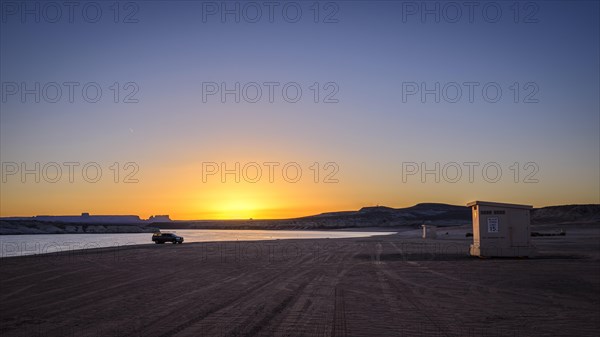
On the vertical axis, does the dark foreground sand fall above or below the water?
above

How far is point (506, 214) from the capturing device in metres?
31.8

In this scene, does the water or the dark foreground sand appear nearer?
the dark foreground sand

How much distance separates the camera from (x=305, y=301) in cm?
1507

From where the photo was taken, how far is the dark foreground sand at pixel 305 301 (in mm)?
11430

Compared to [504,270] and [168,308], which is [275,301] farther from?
[504,270]

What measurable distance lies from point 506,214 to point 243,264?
1581 centimetres

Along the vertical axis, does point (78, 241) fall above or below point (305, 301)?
below

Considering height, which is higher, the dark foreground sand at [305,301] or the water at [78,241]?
the dark foreground sand at [305,301]

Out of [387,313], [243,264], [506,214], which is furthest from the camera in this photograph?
[506,214]

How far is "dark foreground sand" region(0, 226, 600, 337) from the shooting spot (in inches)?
450

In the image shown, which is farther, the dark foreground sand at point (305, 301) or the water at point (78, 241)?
the water at point (78, 241)

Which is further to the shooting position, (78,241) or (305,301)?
(78,241)

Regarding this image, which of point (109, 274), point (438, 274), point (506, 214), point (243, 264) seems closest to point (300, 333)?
point (438, 274)

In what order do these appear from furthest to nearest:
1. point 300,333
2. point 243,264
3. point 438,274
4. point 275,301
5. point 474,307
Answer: point 243,264
point 438,274
point 275,301
point 474,307
point 300,333
